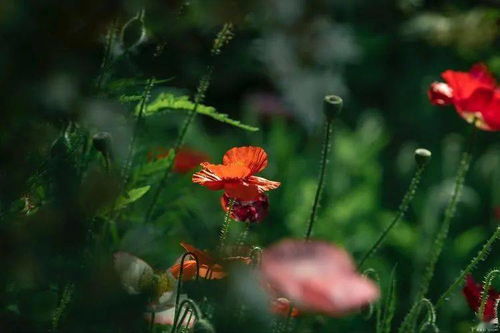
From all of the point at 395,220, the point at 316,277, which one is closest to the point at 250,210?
the point at 395,220

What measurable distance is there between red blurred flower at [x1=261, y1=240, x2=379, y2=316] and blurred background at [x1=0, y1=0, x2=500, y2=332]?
4 centimetres

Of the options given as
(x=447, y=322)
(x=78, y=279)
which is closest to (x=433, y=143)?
(x=447, y=322)

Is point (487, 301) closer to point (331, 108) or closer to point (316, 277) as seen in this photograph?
point (331, 108)

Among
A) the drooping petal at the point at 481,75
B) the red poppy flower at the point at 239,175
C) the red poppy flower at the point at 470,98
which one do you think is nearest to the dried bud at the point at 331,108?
the red poppy flower at the point at 239,175

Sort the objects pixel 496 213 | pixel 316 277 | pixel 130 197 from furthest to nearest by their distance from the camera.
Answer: pixel 496 213 < pixel 130 197 < pixel 316 277

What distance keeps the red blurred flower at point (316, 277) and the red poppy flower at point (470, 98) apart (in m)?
0.73

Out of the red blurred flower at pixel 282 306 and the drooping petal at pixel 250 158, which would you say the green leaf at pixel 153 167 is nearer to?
the drooping petal at pixel 250 158

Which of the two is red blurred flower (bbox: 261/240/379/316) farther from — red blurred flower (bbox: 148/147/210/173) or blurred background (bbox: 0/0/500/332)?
red blurred flower (bbox: 148/147/210/173)

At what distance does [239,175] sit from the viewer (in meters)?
1.10

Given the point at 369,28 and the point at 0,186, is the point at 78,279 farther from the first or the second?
the point at 369,28

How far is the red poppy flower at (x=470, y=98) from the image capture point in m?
1.36

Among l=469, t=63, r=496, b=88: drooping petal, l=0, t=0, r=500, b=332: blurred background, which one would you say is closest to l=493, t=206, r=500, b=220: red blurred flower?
l=0, t=0, r=500, b=332: blurred background

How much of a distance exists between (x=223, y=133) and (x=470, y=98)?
2271 mm

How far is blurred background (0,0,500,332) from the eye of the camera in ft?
1.98
